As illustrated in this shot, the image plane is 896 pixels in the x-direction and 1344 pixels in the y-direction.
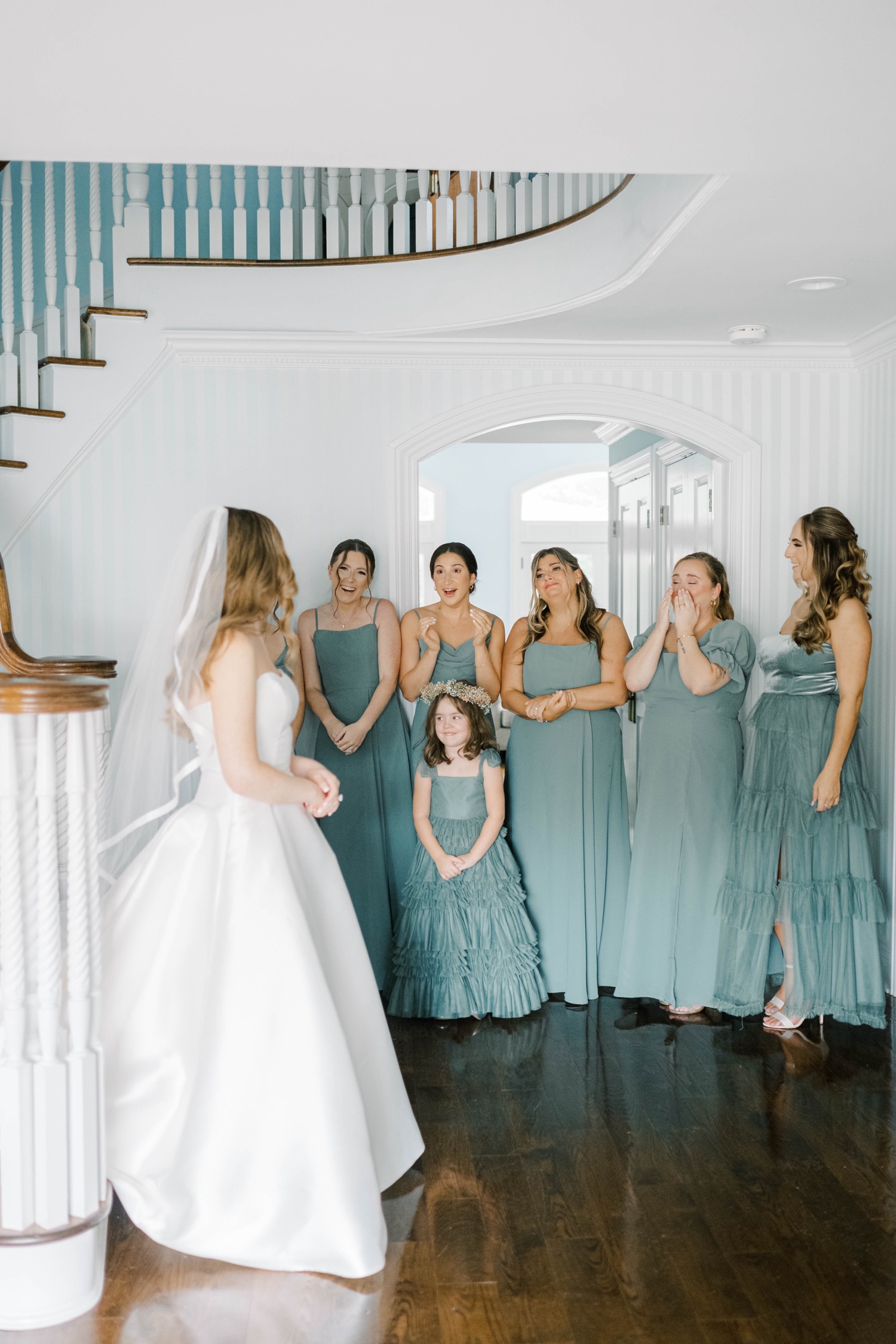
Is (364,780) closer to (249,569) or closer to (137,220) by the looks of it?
(249,569)

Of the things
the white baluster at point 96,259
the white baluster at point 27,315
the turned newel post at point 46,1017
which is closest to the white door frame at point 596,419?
the white baluster at point 96,259

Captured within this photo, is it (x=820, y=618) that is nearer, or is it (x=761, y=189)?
(x=761, y=189)

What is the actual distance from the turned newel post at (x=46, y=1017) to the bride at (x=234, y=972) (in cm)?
22

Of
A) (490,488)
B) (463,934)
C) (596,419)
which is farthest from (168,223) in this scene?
(490,488)

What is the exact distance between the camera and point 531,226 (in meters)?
4.30

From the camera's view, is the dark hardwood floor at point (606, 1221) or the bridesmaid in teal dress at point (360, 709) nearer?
the dark hardwood floor at point (606, 1221)

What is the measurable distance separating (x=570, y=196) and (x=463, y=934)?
9.06ft

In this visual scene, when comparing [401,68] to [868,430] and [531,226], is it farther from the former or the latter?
[868,430]

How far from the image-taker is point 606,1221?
2.62 metres

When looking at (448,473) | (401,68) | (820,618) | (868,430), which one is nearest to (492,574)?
(448,473)

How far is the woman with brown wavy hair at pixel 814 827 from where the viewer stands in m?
3.79

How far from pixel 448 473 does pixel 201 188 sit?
11.4 feet

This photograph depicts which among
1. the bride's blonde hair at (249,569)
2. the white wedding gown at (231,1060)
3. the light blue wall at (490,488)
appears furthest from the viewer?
the light blue wall at (490,488)

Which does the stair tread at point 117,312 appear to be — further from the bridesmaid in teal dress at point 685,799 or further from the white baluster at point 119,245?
the bridesmaid in teal dress at point 685,799
